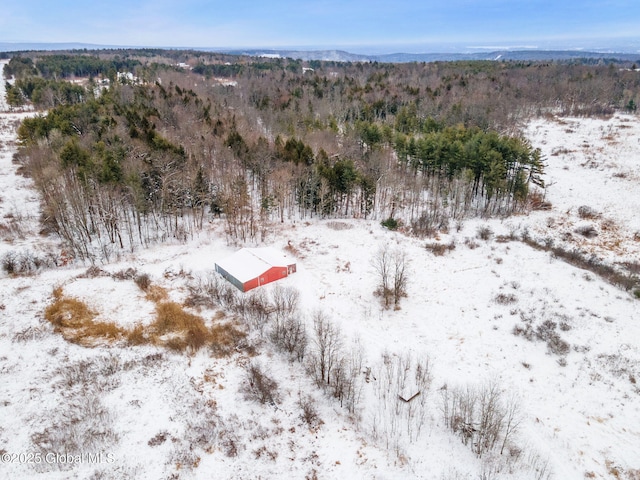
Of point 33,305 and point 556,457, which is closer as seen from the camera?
point 556,457

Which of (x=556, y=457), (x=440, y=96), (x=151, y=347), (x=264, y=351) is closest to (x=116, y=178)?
(x=151, y=347)

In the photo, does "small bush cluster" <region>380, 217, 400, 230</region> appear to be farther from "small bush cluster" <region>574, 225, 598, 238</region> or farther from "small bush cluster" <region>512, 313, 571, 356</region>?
"small bush cluster" <region>574, 225, 598, 238</region>

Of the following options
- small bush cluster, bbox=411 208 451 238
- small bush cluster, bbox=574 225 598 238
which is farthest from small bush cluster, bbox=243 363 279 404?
small bush cluster, bbox=574 225 598 238

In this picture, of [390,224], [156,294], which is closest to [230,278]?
[156,294]

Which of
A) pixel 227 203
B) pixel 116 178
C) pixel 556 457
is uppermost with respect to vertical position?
pixel 116 178

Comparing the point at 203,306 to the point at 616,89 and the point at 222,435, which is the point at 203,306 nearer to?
the point at 222,435

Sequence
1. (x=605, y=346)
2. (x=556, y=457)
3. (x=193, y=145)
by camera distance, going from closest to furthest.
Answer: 1. (x=556, y=457)
2. (x=605, y=346)
3. (x=193, y=145)
